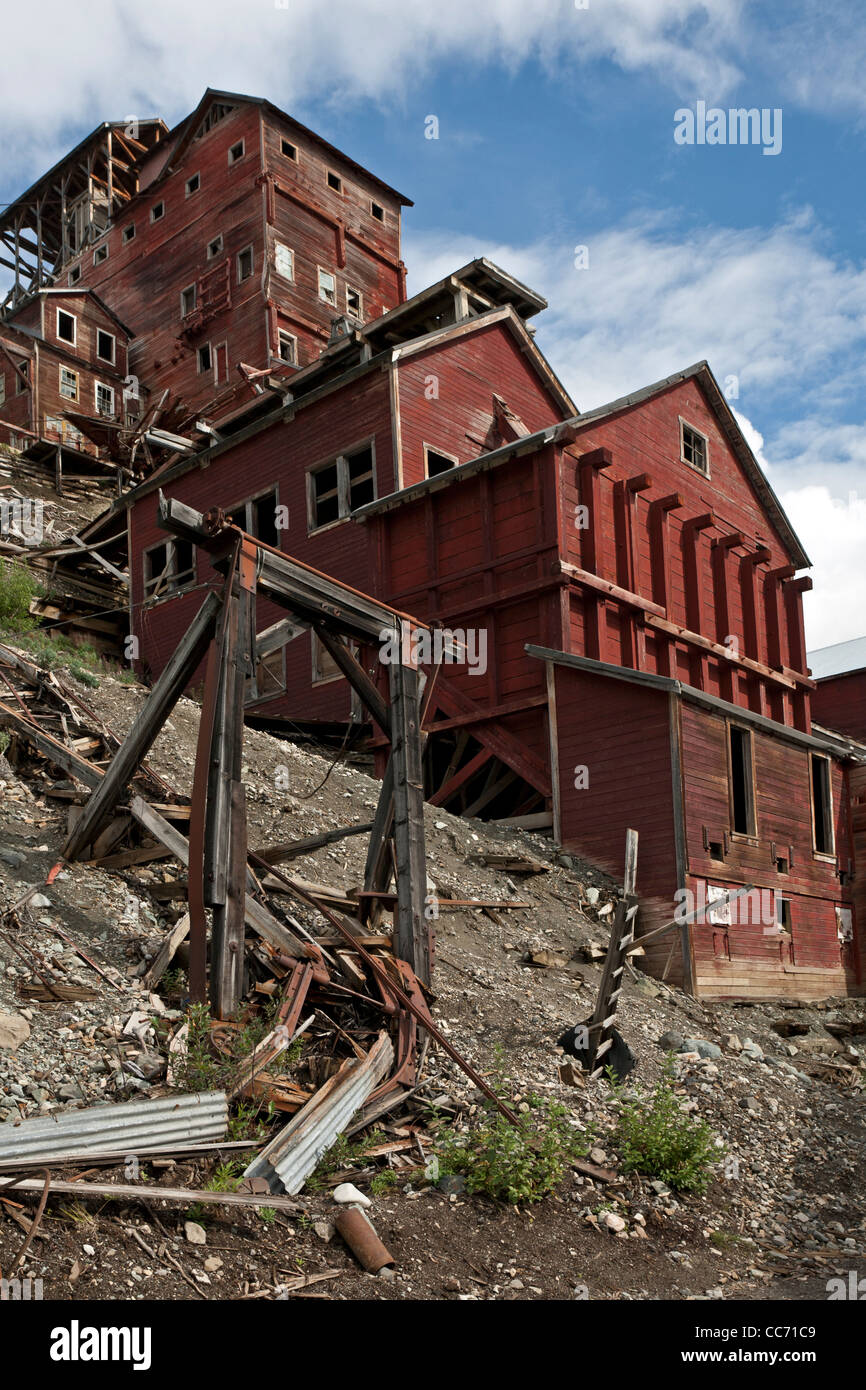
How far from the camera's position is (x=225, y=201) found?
39.2 m

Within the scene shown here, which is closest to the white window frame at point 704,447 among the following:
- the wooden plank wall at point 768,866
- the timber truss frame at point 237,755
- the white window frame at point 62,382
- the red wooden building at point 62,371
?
the wooden plank wall at point 768,866

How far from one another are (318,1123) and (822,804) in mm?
14473

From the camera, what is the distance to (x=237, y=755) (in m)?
9.35

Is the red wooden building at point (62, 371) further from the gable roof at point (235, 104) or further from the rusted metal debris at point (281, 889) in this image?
the rusted metal debris at point (281, 889)

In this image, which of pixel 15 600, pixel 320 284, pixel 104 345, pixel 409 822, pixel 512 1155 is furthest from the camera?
pixel 104 345

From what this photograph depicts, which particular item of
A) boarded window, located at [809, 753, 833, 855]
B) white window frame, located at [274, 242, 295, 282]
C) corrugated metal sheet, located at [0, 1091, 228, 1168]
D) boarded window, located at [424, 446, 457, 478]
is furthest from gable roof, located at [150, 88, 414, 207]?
corrugated metal sheet, located at [0, 1091, 228, 1168]

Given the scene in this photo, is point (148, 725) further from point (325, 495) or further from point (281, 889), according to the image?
point (325, 495)

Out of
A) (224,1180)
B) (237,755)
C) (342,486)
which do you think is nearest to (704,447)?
(342,486)

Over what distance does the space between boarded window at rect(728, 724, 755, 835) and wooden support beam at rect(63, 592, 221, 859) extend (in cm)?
1005

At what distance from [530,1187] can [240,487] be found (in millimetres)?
19843

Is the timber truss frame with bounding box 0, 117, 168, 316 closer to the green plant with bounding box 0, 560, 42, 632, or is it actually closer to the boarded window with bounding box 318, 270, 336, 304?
the boarded window with bounding box 318, 270, 336, 304

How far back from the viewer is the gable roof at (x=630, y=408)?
19922 millimetres

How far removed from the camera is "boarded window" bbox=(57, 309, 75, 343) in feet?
141
